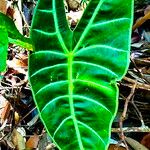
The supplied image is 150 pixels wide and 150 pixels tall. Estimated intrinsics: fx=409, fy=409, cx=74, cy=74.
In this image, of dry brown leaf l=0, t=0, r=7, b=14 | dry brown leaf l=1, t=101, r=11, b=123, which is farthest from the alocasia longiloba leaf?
dry brown leaf l=0, t=0, r=7, b=14

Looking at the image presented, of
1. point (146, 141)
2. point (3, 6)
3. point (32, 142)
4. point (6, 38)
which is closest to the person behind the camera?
point (6, 38)

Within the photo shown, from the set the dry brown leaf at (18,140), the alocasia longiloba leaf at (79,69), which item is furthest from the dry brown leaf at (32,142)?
the alocasia longiloba leaf at (79,69)

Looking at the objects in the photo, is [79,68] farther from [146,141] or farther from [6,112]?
[6,112]

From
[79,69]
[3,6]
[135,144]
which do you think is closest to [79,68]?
[79,69]

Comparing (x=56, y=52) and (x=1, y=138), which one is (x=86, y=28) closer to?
(x=56, y=52)

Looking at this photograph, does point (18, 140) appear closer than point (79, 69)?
No

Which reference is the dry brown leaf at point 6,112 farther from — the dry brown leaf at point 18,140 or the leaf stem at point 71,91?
the leaf stem at point 71,91

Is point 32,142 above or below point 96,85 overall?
below

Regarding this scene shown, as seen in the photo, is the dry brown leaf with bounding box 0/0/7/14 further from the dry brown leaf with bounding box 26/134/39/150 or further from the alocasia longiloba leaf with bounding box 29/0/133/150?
the alocasia longiloba leaf with bounding box 29/0/133/150
